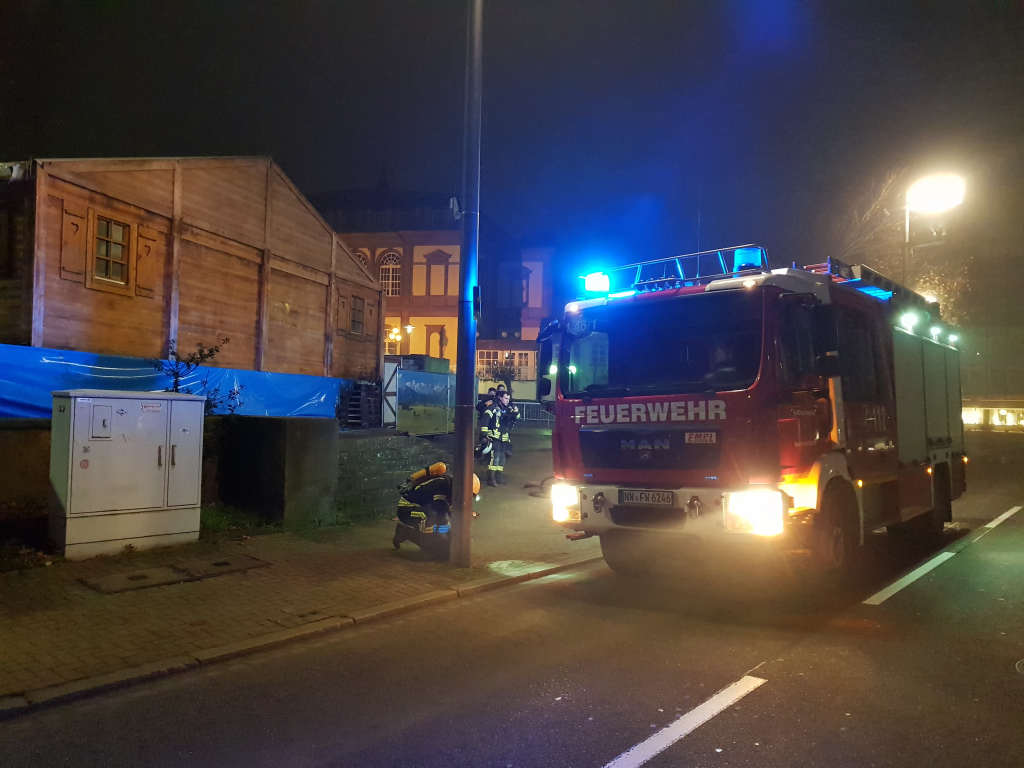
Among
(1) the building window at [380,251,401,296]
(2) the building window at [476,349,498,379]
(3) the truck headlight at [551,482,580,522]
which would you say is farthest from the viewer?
(2) the building window at [476,349,498,379]

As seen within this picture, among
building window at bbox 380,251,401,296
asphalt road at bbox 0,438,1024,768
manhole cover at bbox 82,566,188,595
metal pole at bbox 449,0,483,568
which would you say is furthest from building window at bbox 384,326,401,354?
asphalt road at bbox 0,438,1024,768

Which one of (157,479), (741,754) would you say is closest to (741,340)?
(741,754)

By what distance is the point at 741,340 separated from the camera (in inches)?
258

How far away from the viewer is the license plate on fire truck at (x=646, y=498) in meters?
6.63

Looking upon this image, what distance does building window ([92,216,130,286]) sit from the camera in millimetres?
14711

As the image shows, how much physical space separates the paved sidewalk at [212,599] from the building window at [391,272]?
110 feet

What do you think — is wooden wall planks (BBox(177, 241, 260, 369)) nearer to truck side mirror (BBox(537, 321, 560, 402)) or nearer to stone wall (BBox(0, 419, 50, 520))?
stone wall (BBox(0, 419, 50, 520))

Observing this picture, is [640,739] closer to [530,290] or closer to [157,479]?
[157,479]

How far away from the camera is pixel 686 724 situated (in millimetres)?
4012

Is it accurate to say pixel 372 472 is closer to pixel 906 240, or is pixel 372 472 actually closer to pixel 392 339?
pixel 906 240

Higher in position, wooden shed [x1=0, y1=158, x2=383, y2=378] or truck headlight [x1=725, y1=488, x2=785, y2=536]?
wooden shed [x1=0, y1=158, x2=383, y2=378]

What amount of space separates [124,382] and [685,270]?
438 inches

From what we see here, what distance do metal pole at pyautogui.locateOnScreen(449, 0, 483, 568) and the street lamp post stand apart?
13718mm

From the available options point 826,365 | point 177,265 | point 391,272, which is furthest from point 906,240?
point 391,272
